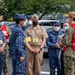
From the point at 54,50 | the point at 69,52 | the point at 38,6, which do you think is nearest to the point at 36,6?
the point at 38,6

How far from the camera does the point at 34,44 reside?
335 inches

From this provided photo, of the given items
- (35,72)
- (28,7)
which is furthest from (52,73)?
(28,7)

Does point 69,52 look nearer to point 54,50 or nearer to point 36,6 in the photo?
point 54,50

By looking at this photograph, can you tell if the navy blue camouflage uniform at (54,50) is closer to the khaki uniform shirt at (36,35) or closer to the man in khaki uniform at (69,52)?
Result: the khaki uniform shirt at (36,35)

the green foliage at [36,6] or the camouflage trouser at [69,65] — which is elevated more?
the camouflage trouser at [69,65]

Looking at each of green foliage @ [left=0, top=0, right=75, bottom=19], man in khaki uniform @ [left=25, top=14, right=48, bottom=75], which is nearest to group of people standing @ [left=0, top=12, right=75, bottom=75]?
man in khaki uniform @ [left=25, top=14, right=48, bottom=75]

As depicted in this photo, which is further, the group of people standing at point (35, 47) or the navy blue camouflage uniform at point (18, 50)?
the navy blue camouflage uniform at point (18, 50)

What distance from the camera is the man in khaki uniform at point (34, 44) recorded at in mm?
8500

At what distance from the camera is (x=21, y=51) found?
7.61 m

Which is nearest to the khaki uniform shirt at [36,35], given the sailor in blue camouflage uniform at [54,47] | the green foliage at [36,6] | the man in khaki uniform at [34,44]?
the man in khaki uniform at [34,44]

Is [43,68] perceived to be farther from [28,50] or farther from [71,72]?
[71,72]

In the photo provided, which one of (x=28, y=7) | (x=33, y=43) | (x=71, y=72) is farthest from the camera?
(x=28, y=7)

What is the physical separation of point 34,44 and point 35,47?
0.09 metres

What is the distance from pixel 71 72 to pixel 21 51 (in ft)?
4.11
